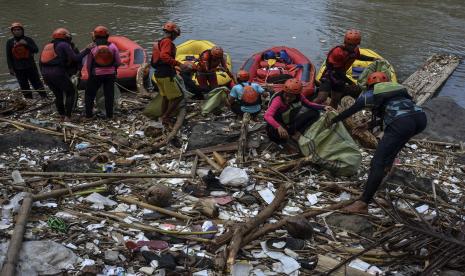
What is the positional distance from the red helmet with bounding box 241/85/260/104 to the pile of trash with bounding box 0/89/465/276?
43cm

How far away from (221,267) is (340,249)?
131cm

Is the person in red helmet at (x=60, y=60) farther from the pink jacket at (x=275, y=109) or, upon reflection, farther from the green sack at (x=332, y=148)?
the green sack at (x=332, y=148)

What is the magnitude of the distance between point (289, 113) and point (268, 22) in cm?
1571

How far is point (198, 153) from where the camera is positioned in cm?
680

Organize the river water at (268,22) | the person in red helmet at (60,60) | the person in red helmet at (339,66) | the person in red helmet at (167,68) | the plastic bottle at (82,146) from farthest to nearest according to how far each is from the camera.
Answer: the river water at (268,22), the person in red helmet at (339,66), the person in red helmet at (60,60), the person in red helmet at (167,68), the plastic bottle at (82,146)

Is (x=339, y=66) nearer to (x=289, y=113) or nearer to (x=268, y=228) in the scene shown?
(x=289, y=113)

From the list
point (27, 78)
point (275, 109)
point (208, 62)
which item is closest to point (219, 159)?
point (275, 109)

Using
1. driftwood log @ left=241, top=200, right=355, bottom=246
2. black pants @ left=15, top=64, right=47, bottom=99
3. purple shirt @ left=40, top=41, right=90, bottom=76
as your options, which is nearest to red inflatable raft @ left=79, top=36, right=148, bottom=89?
black pants @ left=15, top=64, right=47, bottom=99

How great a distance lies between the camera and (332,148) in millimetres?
6484

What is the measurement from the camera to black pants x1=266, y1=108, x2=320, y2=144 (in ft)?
23.1

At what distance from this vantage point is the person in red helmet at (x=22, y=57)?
907 centimetres

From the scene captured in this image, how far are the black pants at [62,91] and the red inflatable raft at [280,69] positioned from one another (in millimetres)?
4398

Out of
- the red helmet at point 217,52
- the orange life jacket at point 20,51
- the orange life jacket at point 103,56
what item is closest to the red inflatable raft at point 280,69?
the red helmet at point 217,52

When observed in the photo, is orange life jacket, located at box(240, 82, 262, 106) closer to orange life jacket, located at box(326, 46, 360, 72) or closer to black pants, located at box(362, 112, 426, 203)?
orange life jacket, located at box(326, 46, 360, 72)
